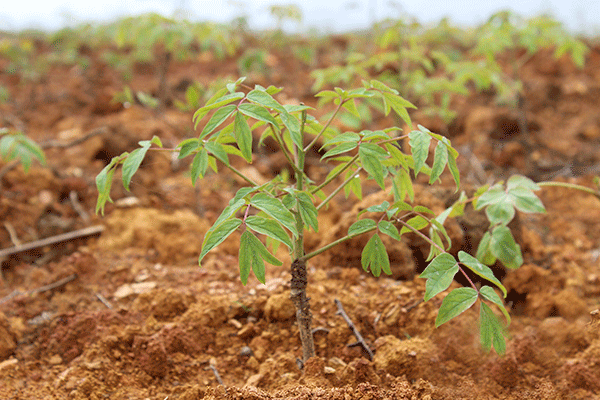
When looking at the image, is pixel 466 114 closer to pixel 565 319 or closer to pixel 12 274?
pixel 565 319

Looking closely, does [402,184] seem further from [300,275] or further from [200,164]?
[200,164]

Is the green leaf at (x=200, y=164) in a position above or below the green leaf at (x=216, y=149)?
below

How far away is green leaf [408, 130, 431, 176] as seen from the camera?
3.70 ft

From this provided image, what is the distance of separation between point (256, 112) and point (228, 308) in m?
0.98

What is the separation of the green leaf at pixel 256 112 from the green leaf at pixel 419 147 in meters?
0.37

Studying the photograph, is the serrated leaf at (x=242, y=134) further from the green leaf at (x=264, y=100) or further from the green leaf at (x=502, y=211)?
the green leaf at (x=502, y=211)

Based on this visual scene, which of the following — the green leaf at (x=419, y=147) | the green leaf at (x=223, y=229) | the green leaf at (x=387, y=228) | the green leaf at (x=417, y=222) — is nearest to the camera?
the green leaf at (x=223, y=229)

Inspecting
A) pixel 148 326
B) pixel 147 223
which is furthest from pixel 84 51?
pixel 148 326

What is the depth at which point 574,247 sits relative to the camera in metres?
2.51

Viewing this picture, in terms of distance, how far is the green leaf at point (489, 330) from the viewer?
1086 millimetres

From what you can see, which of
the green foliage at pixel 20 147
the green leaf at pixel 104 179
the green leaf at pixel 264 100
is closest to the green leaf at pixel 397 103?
the green leaf at pixel 264 100

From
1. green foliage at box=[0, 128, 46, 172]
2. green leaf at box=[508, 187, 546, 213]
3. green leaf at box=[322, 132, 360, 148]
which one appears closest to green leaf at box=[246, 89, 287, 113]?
green leaf at box=[322, 132, 360, 148]

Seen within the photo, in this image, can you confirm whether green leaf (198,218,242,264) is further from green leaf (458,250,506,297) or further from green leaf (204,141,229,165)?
green leaf (458,250,506,297)

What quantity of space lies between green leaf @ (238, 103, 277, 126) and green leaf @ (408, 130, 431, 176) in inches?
14.6
